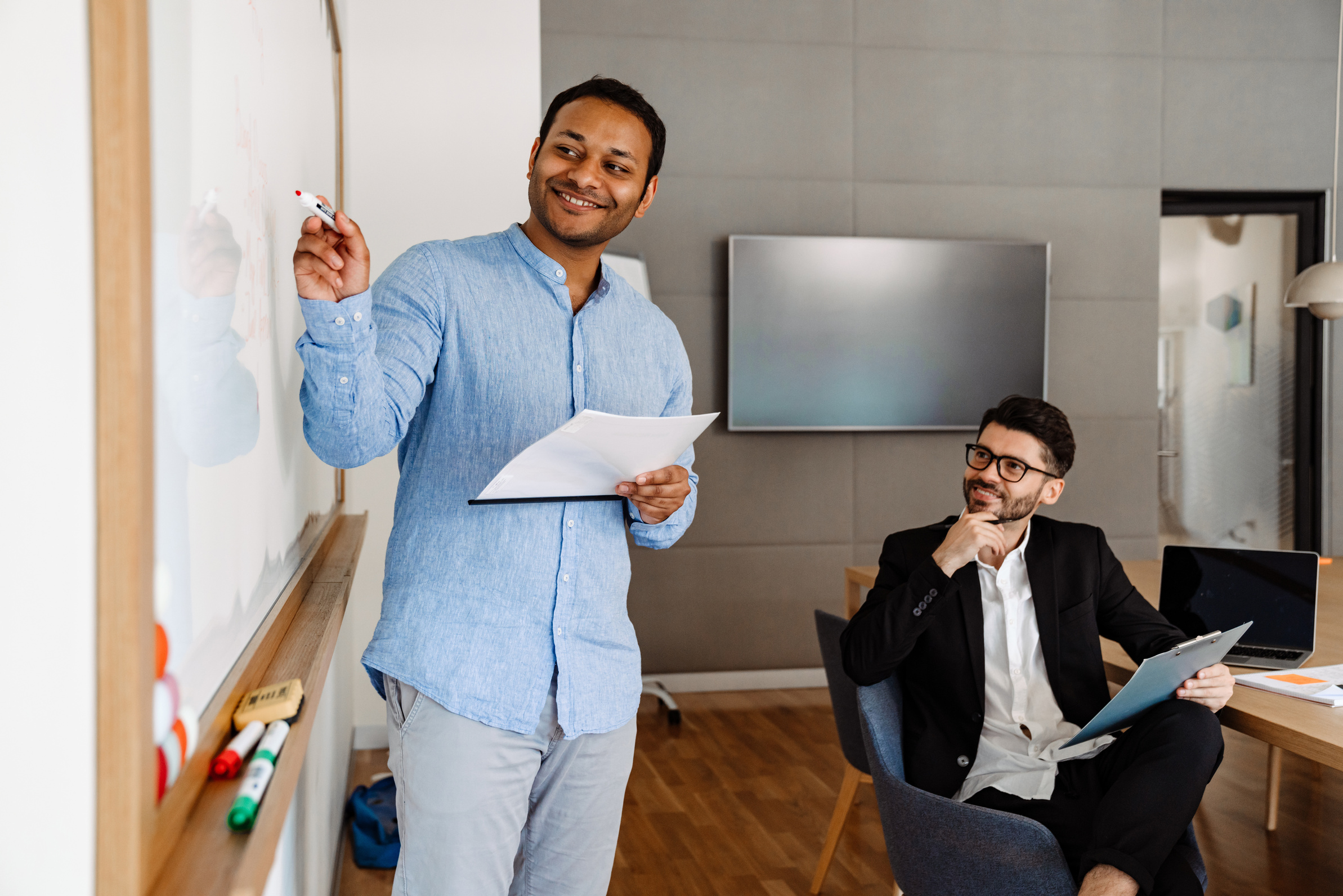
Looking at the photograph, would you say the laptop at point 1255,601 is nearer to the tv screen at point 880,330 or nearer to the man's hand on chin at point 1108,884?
the man's hand on chin at point 1108,884

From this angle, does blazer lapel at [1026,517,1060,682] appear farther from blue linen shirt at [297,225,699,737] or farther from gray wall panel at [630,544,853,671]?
gray wall panel at [630,544,853,671]

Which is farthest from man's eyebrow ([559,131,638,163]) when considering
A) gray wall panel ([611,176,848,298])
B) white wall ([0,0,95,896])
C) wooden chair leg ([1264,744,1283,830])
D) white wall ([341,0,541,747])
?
gray wall panel ([611,176,848,298])

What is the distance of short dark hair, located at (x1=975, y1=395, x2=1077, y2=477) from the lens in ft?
6.41

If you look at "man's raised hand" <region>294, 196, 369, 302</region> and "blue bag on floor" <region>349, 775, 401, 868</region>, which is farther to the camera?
"blue bag on floor" <region>349, 775, 401, 868</region>

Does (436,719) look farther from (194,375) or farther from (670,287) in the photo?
(670,287)

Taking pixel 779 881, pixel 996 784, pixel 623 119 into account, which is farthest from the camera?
pixel 779 881

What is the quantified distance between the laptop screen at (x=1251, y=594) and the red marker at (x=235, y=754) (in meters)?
1.78

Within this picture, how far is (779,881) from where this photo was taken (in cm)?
243

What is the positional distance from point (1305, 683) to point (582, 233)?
5.09 ft

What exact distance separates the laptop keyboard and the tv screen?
2.32 meters

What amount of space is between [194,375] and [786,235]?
12.3 ft

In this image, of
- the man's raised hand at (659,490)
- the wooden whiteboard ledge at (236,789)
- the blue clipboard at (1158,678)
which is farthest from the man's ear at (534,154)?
the blue clipboard at (1158,678)

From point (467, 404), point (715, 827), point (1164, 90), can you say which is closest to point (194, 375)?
point (467, 404)

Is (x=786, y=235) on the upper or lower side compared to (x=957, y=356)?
upper
